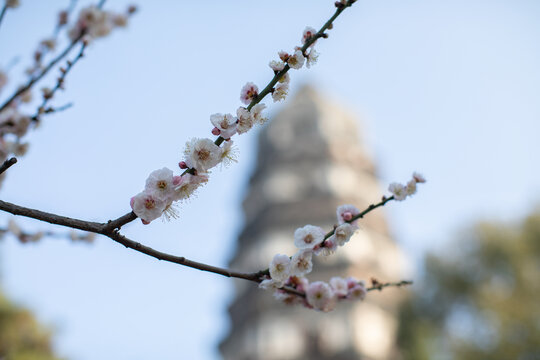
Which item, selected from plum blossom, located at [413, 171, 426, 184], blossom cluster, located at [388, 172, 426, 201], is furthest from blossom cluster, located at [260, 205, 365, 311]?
plum blossom, located at [413, 171, 426, 184]

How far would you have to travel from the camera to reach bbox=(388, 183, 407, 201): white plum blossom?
2.55 metres

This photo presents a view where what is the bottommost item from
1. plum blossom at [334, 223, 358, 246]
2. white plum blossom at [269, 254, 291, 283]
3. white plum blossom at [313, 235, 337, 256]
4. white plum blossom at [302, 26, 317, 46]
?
white plum blossom at [269, 254, 291, 283]

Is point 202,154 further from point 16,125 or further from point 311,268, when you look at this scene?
point 16,125

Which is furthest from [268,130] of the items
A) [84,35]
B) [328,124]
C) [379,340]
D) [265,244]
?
[84,35]

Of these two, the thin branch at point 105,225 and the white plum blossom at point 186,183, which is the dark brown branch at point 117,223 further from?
the white plum blossom at point 186,183

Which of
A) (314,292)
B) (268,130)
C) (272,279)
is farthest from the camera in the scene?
(268,130)

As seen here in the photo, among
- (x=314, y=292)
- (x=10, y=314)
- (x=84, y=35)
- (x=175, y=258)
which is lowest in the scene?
(x=175, y=258)

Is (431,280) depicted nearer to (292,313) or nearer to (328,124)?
(292,313)

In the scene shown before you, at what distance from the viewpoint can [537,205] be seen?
15281mm

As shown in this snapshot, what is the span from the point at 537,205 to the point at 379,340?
6.23m

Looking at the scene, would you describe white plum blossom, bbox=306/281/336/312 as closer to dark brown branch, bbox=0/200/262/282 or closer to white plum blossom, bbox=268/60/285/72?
dark brown branch, bbox=0/200/262/282

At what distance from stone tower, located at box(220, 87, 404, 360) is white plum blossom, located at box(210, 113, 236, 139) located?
13262mm

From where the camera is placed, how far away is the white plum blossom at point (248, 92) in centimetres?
201

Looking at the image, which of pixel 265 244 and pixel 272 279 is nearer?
pixel 272 279
